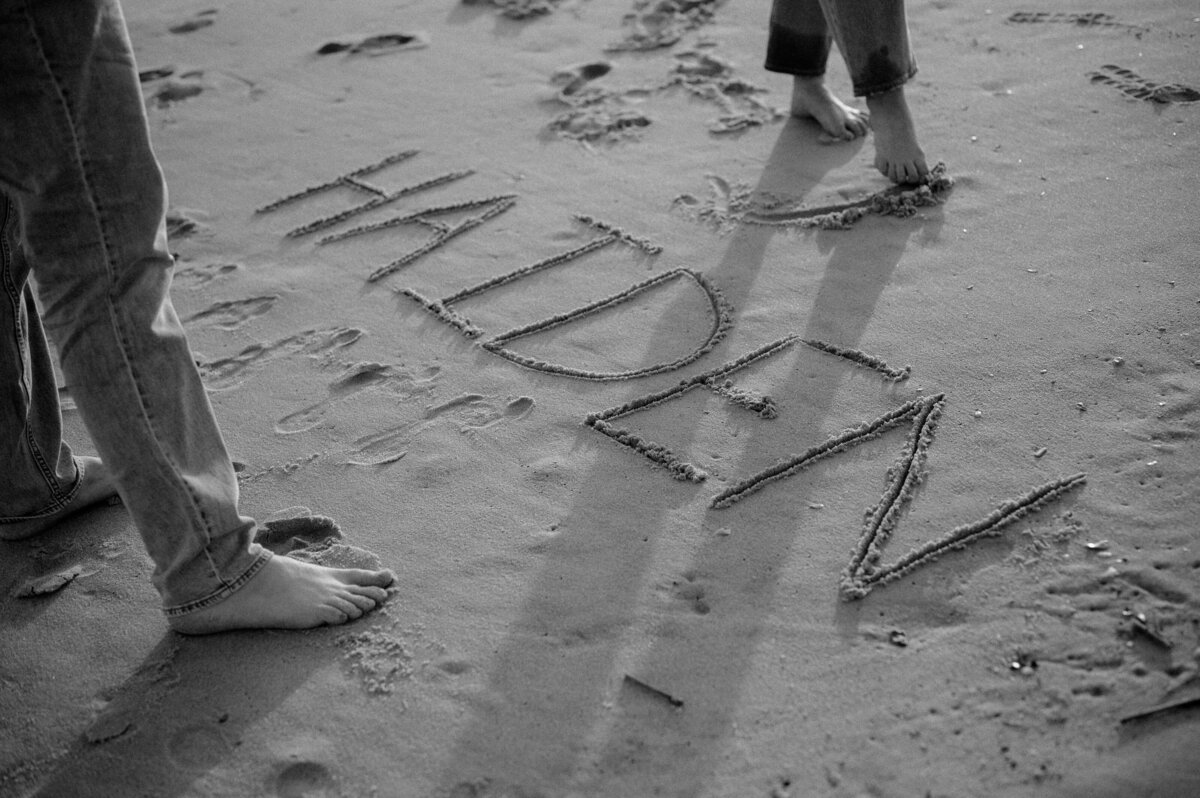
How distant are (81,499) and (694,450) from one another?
1302 millimetres

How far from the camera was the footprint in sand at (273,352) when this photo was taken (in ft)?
8.61

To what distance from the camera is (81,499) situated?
220 cm

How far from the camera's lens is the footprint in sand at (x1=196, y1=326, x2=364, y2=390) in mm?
2625

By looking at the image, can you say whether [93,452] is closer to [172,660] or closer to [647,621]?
[172,660]

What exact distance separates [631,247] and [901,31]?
919 millimetres

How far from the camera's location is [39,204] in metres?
1.54

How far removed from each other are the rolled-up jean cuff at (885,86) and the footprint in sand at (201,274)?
1.86 m

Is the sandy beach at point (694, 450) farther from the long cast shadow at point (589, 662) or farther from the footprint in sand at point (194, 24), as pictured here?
the footprint in sand at point (194, 24)

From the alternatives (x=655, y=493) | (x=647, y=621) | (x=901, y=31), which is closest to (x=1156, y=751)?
(x=647, y=621)

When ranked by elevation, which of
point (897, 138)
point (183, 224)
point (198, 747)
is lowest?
point (198, 747)

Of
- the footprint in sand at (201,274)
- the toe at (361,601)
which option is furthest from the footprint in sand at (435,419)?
the footprint in sand at (201,274)

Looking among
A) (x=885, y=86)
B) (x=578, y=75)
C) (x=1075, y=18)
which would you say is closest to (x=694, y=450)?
(x=885, y=86)

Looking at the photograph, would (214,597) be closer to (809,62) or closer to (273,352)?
(273,352)

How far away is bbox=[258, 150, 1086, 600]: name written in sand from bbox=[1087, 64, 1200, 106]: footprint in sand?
76 centimetres
